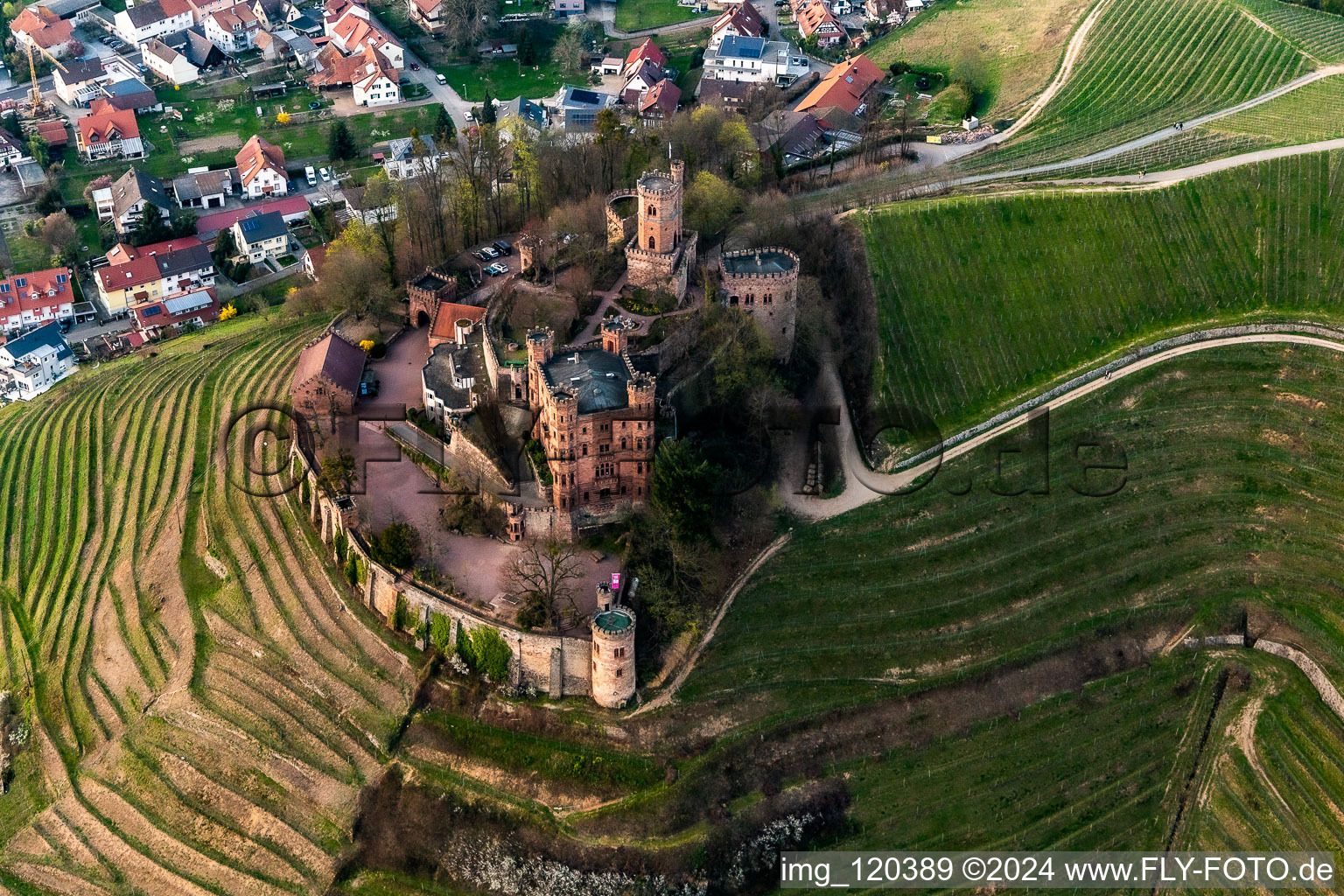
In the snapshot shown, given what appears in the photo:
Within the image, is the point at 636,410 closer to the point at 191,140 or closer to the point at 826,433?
the point at 826,433

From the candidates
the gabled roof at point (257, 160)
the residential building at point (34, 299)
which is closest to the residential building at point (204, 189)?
the gabled roof at point (257, 160)

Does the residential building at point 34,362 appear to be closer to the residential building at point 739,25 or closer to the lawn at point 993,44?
the residential building at point 739,25

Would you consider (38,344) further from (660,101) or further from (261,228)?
(660,101)

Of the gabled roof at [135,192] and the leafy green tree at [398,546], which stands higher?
the leafy green tree at [398,546]

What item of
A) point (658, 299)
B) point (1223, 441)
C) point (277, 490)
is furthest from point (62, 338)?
point (1223, 441)

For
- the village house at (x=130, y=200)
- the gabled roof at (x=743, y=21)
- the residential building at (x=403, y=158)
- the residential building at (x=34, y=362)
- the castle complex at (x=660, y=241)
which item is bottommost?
the residential building at (x=34, y=362)

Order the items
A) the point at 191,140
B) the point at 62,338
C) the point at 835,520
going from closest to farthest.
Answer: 1. the point at 835,520
2. the point at 62,338
3. the point at 191,140

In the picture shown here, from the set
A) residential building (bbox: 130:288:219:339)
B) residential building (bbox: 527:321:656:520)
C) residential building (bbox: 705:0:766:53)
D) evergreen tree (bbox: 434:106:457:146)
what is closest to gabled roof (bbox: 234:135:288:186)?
evergreen tree (bbox: 434:106:457:146)

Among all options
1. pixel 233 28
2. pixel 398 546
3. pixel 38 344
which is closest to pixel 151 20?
pixel 233 28
